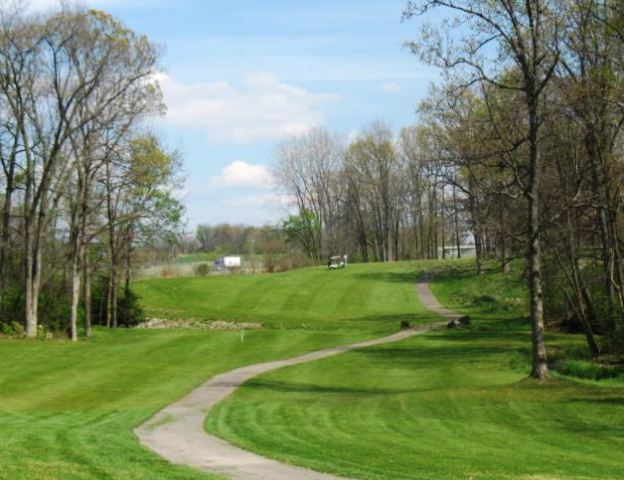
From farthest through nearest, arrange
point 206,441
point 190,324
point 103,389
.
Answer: point 190,324 → point 103,389 → point 206,441

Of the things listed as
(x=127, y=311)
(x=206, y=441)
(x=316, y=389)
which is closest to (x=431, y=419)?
(x=206, y=441)

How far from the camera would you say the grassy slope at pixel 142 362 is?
11.1 metres

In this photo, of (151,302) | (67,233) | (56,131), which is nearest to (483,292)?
(151,302)

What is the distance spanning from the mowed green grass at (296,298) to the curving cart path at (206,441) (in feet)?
82.0

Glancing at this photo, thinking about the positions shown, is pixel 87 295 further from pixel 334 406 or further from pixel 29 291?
pixel 334 406

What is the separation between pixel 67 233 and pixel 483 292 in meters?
33.7

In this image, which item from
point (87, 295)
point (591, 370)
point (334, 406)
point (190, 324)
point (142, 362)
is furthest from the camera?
point (190, 324)

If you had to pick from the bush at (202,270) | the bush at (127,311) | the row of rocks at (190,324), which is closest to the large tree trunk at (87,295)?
the bush at (127,311)

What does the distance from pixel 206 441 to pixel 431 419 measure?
5242 mm

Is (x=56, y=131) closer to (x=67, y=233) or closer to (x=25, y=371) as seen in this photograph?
(x=67, y=233)

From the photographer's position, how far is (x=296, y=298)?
68.0m

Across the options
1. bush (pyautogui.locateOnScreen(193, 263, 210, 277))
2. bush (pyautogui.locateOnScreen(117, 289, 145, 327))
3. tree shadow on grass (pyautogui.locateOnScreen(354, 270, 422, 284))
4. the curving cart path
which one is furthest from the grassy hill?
bush (pyautogui.locateOnScreen(193, 263, 210, 277))

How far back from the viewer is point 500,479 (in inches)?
395

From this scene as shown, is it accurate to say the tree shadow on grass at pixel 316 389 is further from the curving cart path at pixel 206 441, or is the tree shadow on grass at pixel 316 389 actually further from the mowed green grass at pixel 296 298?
the mowed green grass at pixel 296 298
